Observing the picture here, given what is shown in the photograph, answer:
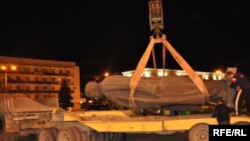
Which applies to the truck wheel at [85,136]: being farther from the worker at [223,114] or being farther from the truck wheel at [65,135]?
the worker at [223,114]

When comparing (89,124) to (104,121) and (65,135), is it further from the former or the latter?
(65,135)

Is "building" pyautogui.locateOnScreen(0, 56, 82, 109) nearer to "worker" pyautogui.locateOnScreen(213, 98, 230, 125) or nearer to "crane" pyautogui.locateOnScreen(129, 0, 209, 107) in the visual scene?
"crane" pyautogui.locateOnScreen(129, 0, 209, 107)

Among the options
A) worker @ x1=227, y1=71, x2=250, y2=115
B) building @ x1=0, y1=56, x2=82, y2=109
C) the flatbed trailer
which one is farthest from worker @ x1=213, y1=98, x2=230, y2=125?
building @ x1=0, y1=56, x2=82, y2=109

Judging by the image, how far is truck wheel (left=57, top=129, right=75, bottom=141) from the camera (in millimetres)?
16516

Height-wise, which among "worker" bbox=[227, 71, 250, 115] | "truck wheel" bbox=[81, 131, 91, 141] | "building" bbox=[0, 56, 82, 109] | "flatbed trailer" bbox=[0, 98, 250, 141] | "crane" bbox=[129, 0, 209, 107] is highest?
"building" bbox=[0, 56, 82, 109]

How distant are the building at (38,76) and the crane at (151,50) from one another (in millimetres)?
69576

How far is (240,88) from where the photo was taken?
14617 millimetres

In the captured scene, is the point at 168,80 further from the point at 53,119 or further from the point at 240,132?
the point at 240,132

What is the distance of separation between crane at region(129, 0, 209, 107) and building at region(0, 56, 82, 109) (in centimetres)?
6958

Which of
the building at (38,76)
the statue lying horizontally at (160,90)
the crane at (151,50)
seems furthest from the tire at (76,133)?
the building at (38,76)

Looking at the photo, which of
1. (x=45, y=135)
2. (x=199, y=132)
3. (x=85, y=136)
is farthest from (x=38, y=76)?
(x=199, y=132)

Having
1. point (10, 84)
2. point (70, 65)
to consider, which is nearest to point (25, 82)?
point (10, 84)

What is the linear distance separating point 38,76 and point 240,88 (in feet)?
274

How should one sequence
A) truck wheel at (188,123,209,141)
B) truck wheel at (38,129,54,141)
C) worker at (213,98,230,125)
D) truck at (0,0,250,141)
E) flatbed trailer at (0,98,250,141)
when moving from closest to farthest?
worker at (213,98,230,125)
truck wheel at (188,123,209,141)
flatbed trailer at (0,98,250,141)
truck at (0,0,250,141)
truck wheel at (38,129,54,141)
